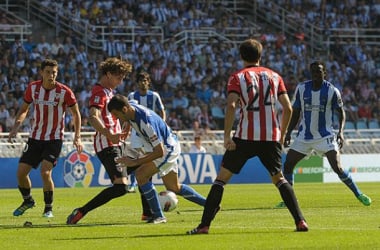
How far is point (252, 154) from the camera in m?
13.8

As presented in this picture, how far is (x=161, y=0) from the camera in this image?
43.5 meters

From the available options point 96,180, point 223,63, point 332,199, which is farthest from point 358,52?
point 332,199

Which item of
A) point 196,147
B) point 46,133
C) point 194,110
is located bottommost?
point 196,147

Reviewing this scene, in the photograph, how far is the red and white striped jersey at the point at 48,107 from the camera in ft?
57.6

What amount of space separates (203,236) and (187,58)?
27.8 m

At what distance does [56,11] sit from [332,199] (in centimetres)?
2069

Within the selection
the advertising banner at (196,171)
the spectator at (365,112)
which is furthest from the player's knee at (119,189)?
the spectator at (365,112)

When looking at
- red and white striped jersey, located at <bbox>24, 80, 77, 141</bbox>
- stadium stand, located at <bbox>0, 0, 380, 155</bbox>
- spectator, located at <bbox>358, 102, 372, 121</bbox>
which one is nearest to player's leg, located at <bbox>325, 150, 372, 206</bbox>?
red and white striped jersey, located at <bbox>24, 80, 77, 141</bbox>

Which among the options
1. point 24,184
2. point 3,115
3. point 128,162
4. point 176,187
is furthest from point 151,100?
point 3,115

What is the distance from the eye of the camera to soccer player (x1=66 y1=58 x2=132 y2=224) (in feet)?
51.4

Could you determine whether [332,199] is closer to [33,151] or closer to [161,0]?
[33,151]

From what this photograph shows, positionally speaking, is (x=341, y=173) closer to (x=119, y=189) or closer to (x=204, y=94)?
(x=119, y=189)

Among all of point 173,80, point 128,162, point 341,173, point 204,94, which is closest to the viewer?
point 128,162

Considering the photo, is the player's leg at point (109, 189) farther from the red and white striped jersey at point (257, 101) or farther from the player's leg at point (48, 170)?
the red and white striped jersey at point (257, 101)
